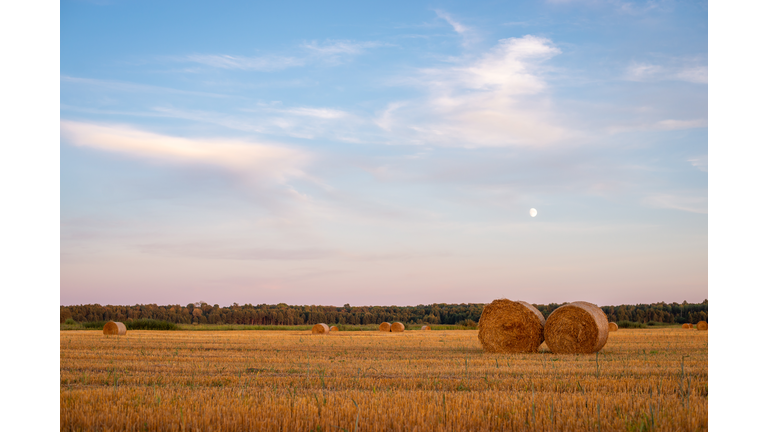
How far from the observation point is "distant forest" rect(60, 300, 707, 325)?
50844 millimetres

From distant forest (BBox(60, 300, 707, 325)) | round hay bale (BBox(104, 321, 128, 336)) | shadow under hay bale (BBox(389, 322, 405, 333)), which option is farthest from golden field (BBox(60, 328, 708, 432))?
distant forest (BBox(60, 300, 707, 325))

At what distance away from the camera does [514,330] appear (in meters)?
17.4

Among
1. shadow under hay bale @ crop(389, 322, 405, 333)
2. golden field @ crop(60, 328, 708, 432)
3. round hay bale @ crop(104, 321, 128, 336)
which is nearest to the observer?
golden field @ crop(60, 328, 708, 432)

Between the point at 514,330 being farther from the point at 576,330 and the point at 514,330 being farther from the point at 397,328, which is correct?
the point at 397,328

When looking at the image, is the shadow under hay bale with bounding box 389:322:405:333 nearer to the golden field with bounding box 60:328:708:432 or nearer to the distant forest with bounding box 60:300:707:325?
the distant forest with bounding box 60:300:707:325

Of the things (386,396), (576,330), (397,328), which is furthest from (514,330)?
(397,328)

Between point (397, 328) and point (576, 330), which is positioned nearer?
point (576, 330)

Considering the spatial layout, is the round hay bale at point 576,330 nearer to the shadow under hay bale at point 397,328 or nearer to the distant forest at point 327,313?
the shadow under hay bale at point 397,328

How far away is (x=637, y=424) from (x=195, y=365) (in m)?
9.55

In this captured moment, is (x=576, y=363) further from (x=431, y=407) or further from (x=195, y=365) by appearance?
(x=195, y=365)

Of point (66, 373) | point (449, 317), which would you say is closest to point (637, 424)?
point (66, 373)

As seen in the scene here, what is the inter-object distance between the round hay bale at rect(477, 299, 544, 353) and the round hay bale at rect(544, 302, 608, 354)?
43 centimetres

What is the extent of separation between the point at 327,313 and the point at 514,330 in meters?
46.7

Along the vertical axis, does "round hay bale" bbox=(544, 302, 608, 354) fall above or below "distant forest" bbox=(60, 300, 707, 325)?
above
